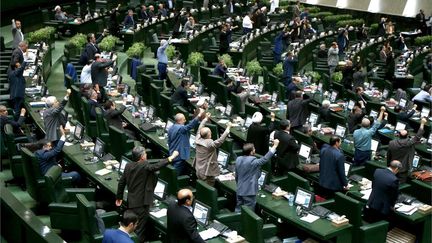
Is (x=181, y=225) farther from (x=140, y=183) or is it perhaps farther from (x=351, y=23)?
(x=351, y=23)

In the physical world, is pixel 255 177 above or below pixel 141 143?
above

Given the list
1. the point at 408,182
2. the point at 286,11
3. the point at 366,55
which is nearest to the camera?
the point at 408,182

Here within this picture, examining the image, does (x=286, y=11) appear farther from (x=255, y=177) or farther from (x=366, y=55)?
(x=255, y=177)

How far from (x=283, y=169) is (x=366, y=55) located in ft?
50.6

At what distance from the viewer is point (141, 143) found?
47.5 feet

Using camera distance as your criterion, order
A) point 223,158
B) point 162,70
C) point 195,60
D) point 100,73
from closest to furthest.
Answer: point 223,158
point 100,73
point 162,70
point 195,60

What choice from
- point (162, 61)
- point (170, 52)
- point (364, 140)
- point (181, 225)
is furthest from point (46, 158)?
point (170, 52)

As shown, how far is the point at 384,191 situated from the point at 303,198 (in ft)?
3.98

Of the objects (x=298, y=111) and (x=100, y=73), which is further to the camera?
(x=100, y=73)

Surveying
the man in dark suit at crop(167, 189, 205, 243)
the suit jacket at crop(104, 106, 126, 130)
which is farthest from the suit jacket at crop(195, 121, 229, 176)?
the suit jacket at crop(104, 106, 126, 130)

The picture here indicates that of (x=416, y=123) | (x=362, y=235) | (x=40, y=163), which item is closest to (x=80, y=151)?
(x=40, y=163)

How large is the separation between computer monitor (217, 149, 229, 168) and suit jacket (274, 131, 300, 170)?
911 millimetres

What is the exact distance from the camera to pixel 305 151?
42.1ft

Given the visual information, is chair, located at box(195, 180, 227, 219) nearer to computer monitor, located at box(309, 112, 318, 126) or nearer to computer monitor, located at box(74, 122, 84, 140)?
computer monitor, located at box(74, 122, 84, 140)
